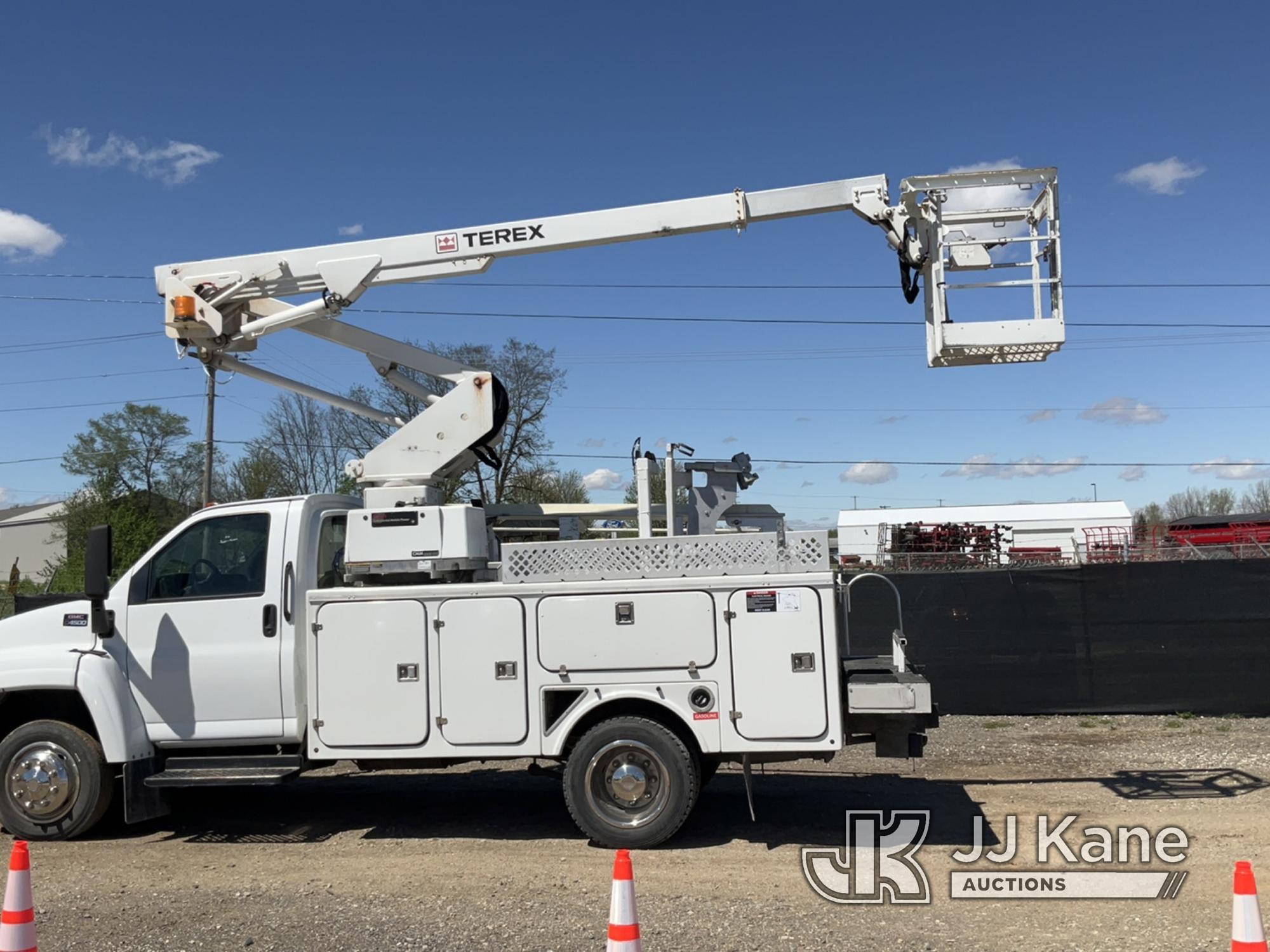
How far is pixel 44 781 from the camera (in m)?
6.91

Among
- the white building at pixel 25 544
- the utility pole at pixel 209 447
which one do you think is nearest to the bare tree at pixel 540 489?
the utility pole at pixel 209 447

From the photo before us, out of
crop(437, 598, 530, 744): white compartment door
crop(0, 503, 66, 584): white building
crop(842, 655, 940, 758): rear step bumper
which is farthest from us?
crop(0, 503, 66, 584): white building

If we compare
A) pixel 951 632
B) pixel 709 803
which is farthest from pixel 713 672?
pixel 951 632

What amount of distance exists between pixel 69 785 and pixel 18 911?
3.65 metres

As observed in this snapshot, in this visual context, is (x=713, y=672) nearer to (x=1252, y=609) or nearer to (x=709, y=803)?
(x=709, y=803)

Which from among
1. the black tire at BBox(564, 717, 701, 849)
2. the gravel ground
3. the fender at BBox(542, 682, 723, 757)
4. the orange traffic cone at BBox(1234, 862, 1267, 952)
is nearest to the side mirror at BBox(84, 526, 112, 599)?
the gravel ground

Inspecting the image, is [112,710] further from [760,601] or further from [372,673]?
[760,601]

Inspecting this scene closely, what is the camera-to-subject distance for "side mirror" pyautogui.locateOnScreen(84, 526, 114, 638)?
6.62 m

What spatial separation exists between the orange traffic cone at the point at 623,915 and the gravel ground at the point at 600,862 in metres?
1.64

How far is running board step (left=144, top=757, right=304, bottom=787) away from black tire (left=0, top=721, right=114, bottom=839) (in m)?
0.42

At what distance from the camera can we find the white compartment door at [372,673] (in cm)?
666

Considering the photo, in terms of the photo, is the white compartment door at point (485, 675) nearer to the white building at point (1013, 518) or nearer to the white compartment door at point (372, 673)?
the white compartment door at point (372, 673)

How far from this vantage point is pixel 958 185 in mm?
7473

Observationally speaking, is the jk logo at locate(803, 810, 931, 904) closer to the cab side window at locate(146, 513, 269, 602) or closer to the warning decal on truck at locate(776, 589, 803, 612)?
the warning decal on truck at locate(776, 589, 803, 612)
